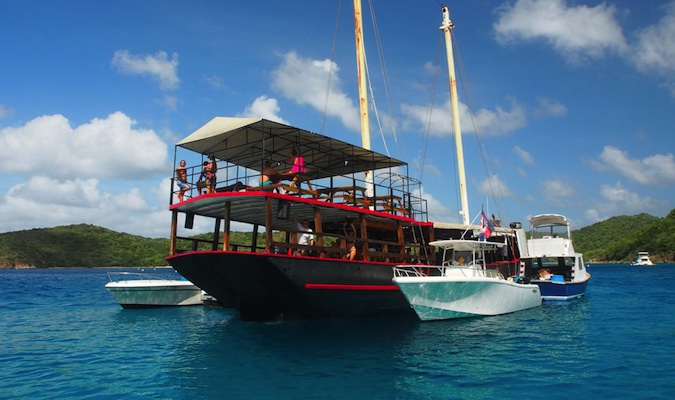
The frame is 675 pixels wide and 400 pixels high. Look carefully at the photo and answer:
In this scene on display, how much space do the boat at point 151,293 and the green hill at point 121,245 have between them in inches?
4042

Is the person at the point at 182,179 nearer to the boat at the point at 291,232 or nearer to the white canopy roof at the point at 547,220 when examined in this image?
the boat at the point at 291,232

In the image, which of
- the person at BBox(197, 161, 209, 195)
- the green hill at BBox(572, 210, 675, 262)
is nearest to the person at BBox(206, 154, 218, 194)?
the person at BBox(197, 161, 209, 195)

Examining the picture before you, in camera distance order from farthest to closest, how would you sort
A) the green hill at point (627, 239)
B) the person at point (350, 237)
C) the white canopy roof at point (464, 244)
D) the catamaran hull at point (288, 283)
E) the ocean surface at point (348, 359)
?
the green hill at point (627, 239) < the white canopy roof at point (464, 244) < the person at point (350, 237) < the catamaran hull at point (288, 283) < the ocean surface at point (348, 359)

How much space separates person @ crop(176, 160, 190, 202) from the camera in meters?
17.0

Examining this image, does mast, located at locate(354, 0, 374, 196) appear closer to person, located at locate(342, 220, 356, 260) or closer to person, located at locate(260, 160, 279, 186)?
person, located at locate(342, 220, 356, 260)

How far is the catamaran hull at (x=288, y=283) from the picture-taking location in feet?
47.8

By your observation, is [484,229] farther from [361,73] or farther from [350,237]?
[361,73]


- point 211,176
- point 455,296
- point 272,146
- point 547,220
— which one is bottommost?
point 455,296

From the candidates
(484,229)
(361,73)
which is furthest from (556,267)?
(361,73)

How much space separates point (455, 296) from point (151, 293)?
624 inches

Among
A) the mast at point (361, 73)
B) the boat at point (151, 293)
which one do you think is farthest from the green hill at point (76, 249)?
the mast at point (361, 73)

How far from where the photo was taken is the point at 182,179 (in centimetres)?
1709

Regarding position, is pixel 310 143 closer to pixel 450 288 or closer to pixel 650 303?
pixel 450 288

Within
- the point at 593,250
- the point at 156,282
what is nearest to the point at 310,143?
the point at 156,282
